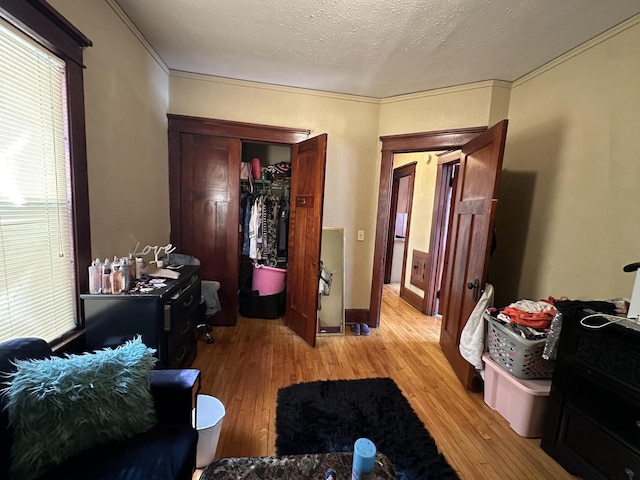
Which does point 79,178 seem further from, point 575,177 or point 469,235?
point 575,177

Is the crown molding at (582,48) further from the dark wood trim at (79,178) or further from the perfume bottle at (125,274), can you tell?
the perfume bottle at (125,274)

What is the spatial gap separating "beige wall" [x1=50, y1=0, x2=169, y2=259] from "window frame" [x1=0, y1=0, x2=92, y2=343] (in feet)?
0.22

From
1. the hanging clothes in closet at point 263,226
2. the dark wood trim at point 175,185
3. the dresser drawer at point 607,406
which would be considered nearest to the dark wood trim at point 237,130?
the dark wood trim at point 175,185

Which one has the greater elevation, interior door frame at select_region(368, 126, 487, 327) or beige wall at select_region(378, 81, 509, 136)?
beige wall at select_region(378, 81, 509, 136)

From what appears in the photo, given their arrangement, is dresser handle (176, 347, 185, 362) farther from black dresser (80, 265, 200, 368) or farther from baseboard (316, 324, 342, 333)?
baseboard (316, 324, 342, 333)

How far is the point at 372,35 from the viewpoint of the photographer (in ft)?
6.19

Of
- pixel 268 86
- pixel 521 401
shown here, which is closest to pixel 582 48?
pixel 521 401

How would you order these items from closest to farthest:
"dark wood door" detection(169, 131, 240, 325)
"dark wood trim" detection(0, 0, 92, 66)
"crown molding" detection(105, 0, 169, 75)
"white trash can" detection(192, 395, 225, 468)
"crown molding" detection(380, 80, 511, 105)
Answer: "dark wood trim" detection(0, 0, 92, 66), "white trash can" detection(192, 395, 225, 468), "crown molding" detection(105, 0, 169, 75), "crown molding" detection(380, 80, 511, 105), "dark wood door" detection(169, 131, 240, 325)

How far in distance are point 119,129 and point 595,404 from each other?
128 inches

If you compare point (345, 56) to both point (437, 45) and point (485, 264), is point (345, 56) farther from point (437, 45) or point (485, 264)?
point (485, 264)

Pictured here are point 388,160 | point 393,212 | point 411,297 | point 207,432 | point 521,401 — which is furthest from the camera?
point 393,212

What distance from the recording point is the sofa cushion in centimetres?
90

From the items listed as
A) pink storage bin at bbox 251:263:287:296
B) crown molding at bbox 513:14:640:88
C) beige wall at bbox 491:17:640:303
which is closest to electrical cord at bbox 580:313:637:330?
beige wall at bbox 491:17:640:303

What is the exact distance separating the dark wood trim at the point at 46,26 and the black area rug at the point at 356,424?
234 centimetres
